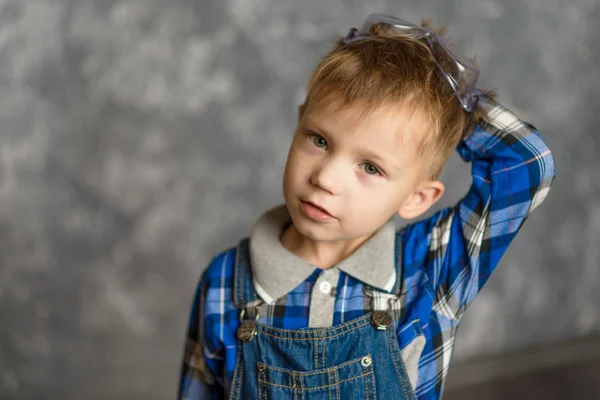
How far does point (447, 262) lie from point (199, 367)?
509 mm

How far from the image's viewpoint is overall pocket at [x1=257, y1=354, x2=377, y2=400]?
130cm

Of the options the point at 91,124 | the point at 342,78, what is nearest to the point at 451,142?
the point at 342,78

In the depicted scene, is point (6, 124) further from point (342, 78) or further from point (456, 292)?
point (456, 292)

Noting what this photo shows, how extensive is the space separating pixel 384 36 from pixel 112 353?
5.01ft

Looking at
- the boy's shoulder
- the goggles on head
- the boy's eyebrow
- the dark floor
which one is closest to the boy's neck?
the boy's shoulder

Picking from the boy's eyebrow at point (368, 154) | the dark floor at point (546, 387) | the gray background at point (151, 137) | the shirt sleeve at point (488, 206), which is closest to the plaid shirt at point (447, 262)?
the shirt sleeve at point (488, 206)

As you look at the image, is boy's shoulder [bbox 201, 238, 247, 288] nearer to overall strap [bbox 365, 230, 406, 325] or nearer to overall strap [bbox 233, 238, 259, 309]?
overall strap [bbox 233, 238, 259, 309]

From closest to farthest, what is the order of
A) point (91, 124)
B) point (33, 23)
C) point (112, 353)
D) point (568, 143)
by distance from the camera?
1. point (33, 23)
2. point (91, 124)
3. point (112, 353)
4. point (568, 143)

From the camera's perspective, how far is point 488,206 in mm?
1403

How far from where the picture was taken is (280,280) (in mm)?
1361

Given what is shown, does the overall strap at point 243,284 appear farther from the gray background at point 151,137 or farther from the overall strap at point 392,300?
the gray background at point 151,137

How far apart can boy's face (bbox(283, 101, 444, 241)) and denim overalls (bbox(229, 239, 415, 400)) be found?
167 millimetres

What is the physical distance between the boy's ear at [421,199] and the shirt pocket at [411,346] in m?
0.20

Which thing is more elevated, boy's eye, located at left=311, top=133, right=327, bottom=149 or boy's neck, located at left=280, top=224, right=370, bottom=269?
boy's eye, located at left=311, top=133, right=327, bottom=149
